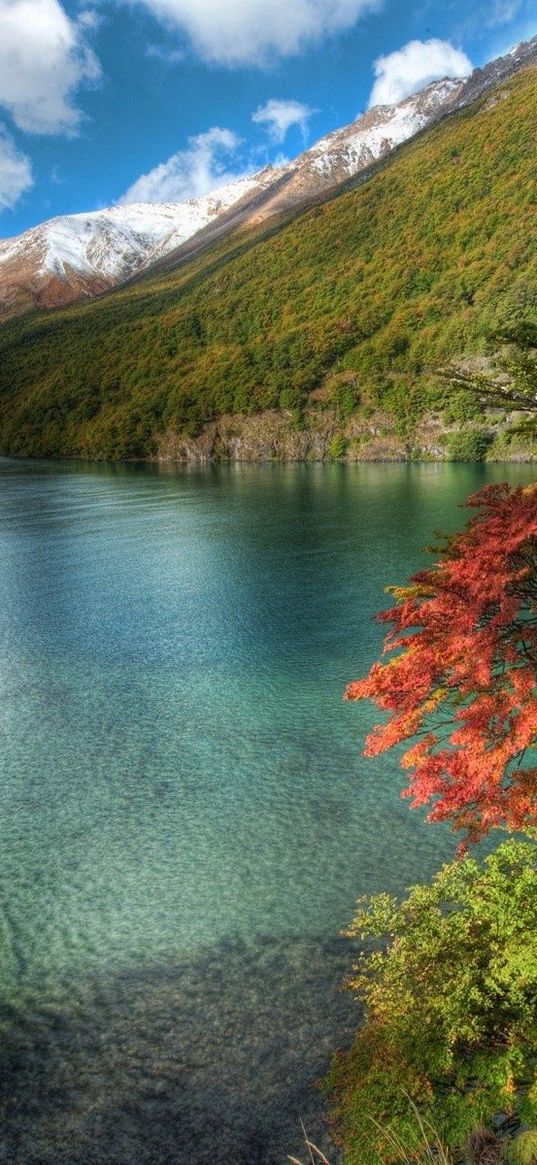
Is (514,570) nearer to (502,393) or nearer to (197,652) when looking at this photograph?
(502,393)

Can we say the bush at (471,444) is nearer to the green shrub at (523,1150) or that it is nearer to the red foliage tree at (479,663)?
the red foliage tree at (479,663)

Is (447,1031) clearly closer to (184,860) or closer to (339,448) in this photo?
(184,860)

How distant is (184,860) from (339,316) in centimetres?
13368

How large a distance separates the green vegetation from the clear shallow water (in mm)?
473

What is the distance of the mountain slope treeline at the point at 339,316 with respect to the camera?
110562mm

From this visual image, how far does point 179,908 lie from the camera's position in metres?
9.30

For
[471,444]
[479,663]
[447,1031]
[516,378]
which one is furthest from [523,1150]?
[471,444]

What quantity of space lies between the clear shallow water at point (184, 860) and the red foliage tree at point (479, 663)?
8.05ft

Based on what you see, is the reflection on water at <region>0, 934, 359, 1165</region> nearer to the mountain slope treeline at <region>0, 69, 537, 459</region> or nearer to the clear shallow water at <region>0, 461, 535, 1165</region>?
the clear shallow water at <region>0, 461, 535, 1165</region>

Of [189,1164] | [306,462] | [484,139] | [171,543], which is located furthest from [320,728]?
[484,139]

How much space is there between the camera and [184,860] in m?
10.5

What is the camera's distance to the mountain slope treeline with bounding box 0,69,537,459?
111m

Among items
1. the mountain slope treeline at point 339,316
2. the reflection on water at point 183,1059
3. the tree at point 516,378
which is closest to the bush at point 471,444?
the mountain slope treeline at point 339,316

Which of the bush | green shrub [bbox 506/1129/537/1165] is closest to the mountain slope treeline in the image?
the bush
